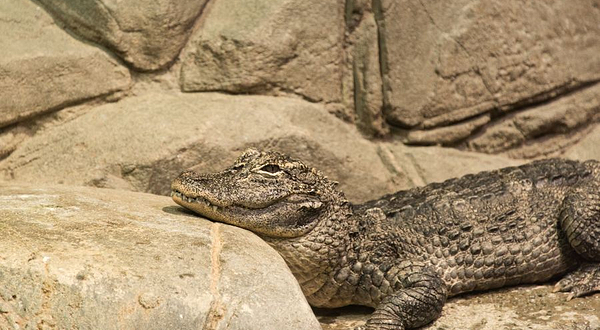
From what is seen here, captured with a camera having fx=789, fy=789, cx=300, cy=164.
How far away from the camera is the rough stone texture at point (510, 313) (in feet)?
13.3

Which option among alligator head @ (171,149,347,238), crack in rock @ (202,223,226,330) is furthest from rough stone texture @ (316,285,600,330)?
crack in rock @ (202,223,226,330)

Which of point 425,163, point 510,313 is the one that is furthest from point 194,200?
point 425,163

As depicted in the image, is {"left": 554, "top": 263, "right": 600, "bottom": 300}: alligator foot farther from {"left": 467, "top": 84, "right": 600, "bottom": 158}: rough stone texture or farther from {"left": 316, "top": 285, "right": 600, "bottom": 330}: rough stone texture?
{"left": 467, "top": 84, "right": 600, "bottom": 158}: rough stone texture

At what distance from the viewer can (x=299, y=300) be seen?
138 inches

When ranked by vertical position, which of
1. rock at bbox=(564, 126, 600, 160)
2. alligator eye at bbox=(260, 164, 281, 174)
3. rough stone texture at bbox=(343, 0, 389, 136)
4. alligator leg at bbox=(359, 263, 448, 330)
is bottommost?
alligator leg at bbox=(359, 263, 448, 330)

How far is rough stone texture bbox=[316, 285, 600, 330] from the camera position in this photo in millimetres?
4062

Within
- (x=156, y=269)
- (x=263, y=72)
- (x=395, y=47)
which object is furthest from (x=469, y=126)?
(x=156, y=269)

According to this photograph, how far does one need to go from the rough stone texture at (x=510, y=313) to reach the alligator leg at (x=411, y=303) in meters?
0.10

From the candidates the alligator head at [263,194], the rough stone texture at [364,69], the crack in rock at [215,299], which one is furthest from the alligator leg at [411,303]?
the rough stone texture at [364,69]

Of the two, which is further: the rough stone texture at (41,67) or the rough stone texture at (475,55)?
the rough stone texture at (475,55)

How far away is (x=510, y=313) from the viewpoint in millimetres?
4230

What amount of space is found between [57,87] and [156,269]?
1987 millimetres

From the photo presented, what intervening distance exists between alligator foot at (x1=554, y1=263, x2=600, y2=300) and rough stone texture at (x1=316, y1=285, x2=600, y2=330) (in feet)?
0.13

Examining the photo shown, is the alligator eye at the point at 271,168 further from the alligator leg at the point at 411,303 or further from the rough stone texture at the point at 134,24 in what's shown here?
the rough stone texture at the point at 134,24
